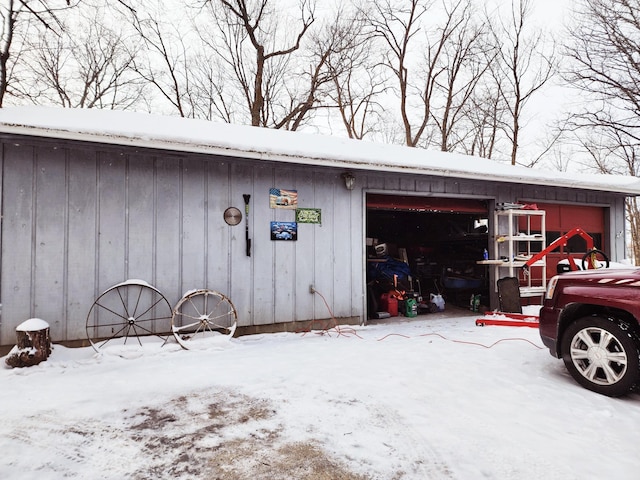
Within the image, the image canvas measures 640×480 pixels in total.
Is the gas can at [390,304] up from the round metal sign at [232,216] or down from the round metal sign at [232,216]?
down

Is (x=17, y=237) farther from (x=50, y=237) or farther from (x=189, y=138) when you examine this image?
(x=189, y=138)

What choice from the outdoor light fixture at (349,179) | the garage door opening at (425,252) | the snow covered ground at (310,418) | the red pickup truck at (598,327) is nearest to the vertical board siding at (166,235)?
the outdoor light fixture at (349,179)

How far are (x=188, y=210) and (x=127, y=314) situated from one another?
1.73 metres

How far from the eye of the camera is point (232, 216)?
566 cm

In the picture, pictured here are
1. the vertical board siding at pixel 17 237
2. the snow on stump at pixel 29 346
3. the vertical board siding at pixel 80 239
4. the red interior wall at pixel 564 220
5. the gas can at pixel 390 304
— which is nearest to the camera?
the snow on stump at pixel 29 346

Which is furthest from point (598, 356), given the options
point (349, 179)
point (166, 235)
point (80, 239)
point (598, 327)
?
point (80, 239)

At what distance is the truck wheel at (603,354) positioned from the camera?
307 centimetres

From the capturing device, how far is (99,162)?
502 cm

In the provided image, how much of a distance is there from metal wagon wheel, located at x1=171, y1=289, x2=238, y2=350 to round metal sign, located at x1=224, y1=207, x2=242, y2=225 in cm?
114

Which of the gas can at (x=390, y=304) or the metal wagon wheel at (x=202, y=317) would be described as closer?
the metal wagon wheel at (x=202, y=317)

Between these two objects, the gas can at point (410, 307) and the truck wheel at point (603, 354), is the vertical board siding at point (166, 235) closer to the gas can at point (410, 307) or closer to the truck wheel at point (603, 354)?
the gas can at point (410, 307)

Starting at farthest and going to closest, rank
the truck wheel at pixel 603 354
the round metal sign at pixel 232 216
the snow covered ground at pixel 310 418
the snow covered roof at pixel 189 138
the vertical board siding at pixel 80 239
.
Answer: the round metal sign at pixel 232 216 → the vertical board siding at pixel 80 239 → the snow covered roof at pixel 189 138 → the truck wheel at pixel 603 354 → the snow covered ground at pixel 310 418

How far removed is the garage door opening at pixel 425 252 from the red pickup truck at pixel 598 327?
12.8 ft

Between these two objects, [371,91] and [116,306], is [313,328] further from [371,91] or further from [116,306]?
[371,91]
